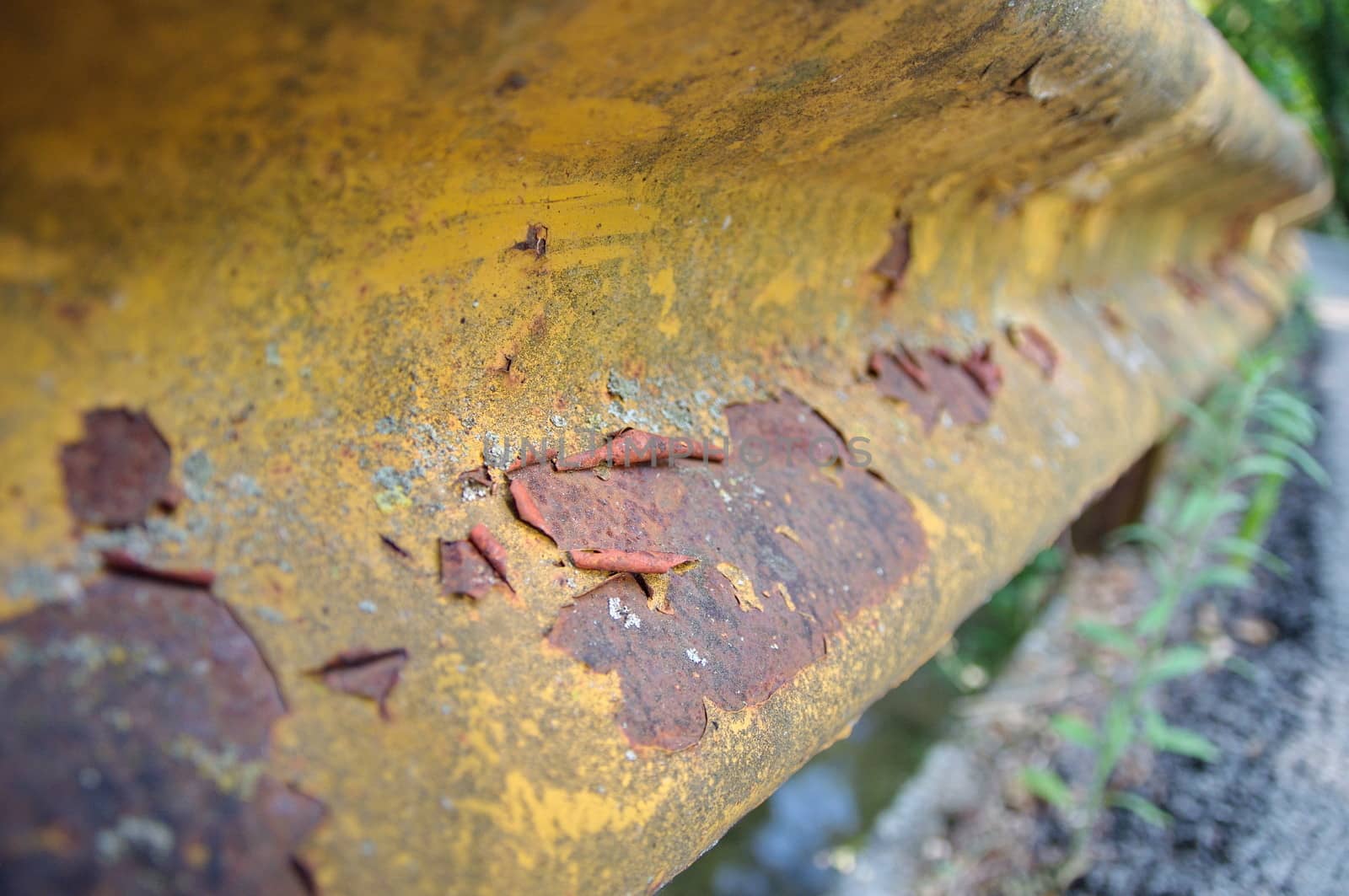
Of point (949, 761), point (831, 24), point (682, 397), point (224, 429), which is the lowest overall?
point (949, 761)

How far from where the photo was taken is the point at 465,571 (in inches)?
26.4

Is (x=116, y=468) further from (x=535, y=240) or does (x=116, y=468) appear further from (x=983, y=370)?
(x=983, y=370)

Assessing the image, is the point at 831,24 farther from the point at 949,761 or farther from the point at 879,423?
the point at 949,761

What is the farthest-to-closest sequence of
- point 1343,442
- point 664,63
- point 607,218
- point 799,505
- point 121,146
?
point 1343,442, point 799,505, point 607,218, point 664,63, point 121,146

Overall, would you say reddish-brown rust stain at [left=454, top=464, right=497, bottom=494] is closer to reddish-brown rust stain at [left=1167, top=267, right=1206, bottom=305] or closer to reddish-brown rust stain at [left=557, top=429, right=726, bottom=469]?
reddish-brown rust stain at [left=557, top=429, right=726, bottom=469]

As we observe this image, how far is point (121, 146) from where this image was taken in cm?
51

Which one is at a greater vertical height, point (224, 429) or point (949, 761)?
point (224, 429)

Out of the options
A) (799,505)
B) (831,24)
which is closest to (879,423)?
(799,505)

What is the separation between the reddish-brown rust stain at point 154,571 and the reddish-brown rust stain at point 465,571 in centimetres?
16

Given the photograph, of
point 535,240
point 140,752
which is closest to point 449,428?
point 535,240

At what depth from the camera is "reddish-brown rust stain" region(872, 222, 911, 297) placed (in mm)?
1340

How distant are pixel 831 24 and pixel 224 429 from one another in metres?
0.55

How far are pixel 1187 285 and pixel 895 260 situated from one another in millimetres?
2531

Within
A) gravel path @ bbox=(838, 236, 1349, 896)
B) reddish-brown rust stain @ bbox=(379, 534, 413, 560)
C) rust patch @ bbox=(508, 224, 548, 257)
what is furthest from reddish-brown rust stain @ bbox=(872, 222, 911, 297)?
gravel path @ bbox=(838, 236, 1349, 896)
